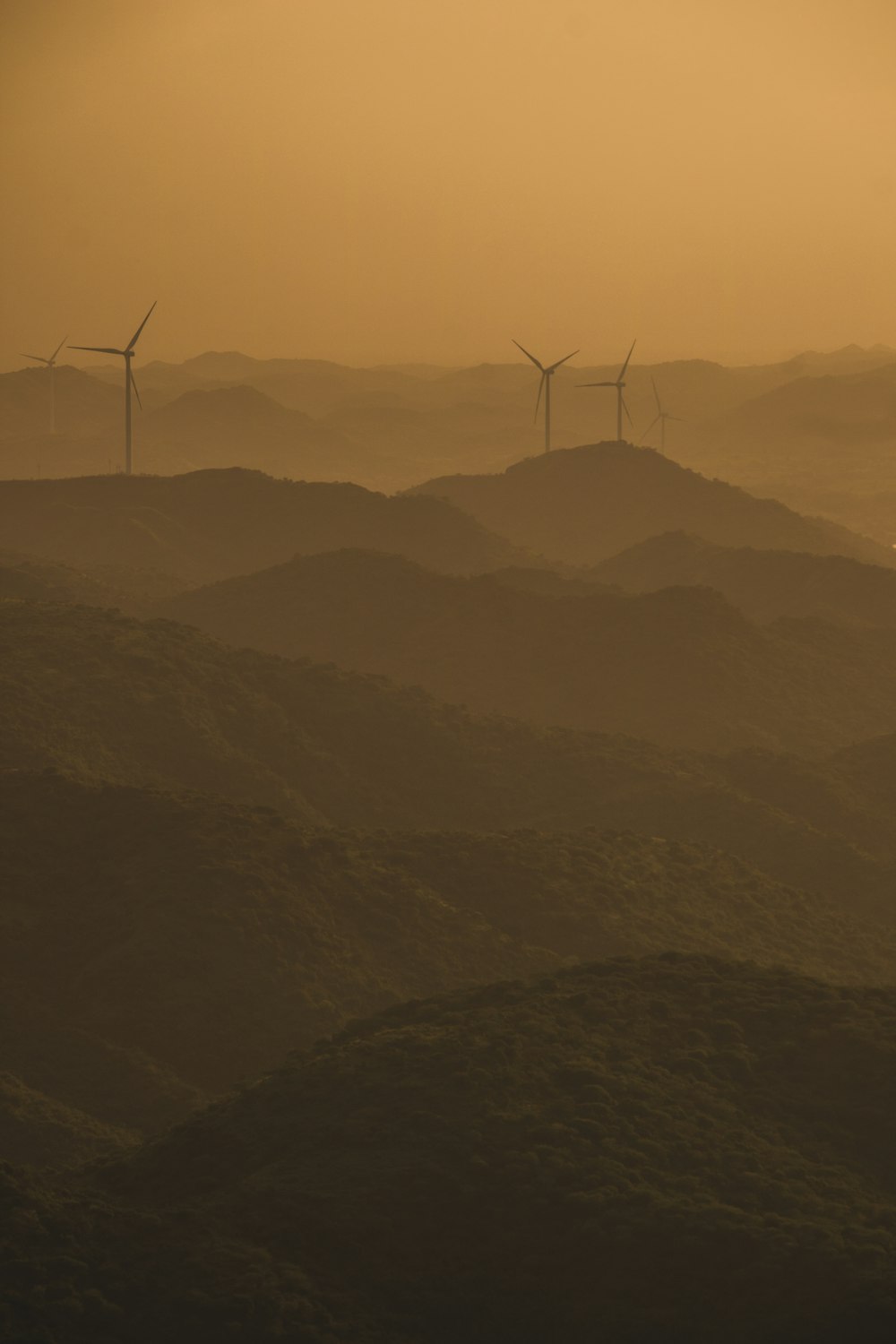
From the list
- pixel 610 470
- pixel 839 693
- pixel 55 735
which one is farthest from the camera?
pixel 610 470

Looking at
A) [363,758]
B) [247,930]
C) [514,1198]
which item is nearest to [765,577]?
[363,758]

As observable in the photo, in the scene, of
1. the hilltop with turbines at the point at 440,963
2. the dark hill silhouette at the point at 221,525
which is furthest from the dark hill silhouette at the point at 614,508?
the hilltop with turbines at the point at 440,963

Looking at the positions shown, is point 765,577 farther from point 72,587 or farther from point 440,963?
point 440,963

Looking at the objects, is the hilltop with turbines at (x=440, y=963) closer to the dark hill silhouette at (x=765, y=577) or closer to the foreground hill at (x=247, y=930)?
the foreground hill at (x=247, y=930)

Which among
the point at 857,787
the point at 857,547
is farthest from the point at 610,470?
the point at 857,787

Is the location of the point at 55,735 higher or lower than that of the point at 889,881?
higher

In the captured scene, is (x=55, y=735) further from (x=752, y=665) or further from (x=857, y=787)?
(x=752, y=665)

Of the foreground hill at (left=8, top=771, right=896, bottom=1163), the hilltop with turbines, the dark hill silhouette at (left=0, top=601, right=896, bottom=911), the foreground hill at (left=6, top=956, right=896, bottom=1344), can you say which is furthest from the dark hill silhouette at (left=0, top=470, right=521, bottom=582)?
the foreground hill at (left=6, top=956, right=896, bottom=1344)
